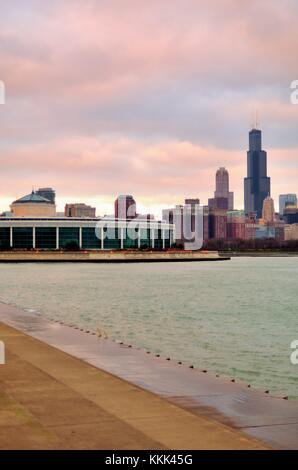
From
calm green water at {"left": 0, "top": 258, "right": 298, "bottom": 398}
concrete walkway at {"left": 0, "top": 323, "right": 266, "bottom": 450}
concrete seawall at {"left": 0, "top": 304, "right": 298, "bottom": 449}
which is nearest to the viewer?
concrete walkway at {"left": 0, "top": 323, "right": 266, "bottom": 450}

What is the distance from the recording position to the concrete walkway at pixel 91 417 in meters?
11.3

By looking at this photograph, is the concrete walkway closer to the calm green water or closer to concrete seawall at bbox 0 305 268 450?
concrete seawall at bbox 0 305 268 450

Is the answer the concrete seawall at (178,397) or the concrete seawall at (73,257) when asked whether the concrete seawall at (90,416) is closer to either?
the concrete seawall at (178,397)

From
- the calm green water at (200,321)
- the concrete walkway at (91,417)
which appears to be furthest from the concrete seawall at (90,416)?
the calm green water at (200,321)

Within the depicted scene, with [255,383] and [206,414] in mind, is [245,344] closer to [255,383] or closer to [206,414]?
[255,383]

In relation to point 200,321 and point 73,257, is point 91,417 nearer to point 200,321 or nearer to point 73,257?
point 200,321

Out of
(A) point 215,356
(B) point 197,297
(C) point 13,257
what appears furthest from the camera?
(C) point 13,257

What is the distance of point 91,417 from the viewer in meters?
13.0

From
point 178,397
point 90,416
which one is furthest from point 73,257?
point 90,416

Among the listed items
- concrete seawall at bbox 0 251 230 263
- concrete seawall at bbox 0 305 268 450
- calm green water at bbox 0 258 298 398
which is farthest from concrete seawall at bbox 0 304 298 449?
concrete seawall at bbox 0 251 230 263

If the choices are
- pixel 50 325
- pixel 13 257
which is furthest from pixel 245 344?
pixel 13 257

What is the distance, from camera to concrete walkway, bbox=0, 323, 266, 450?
37.0ft

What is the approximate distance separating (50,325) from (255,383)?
42.9ft
